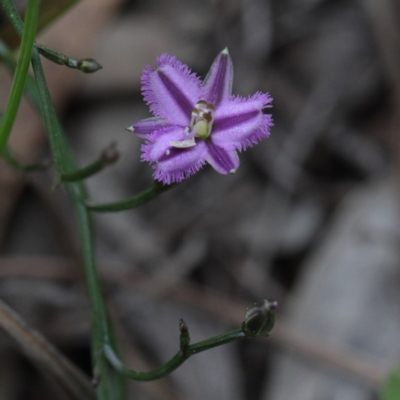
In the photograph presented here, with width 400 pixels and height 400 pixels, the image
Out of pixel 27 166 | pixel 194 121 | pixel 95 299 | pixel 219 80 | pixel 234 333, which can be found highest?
pixel 219 80

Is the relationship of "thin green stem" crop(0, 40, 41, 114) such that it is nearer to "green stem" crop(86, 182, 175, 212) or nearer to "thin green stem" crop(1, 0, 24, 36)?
"green stem" crop(86, 182, 175, 212)

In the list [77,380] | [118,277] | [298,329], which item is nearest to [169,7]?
[118,277]

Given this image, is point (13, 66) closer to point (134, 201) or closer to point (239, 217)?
point (134, 201)

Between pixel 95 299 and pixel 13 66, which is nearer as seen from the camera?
pixel 95 299

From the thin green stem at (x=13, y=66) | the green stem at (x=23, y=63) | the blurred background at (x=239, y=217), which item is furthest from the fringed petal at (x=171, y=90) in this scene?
the blurred background at (x=239, y=217)

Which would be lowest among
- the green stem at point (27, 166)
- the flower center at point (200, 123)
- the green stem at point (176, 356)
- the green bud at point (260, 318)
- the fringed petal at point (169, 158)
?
the green stem at point (176, 356)

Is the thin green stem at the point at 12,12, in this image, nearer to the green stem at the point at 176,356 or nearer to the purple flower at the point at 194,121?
the purple flower at the point at 194,121

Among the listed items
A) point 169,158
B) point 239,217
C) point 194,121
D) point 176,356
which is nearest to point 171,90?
point 194,121

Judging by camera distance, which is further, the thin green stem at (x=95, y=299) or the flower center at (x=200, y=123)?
the thin green stem at (x=95, y=299)
